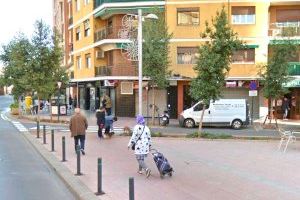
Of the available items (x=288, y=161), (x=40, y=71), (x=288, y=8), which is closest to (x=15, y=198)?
(x=288, y=161)

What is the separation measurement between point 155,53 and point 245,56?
916cm

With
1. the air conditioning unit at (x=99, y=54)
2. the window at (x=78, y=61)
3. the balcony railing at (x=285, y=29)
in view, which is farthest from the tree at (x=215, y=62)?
the window at (x=78, y=61)

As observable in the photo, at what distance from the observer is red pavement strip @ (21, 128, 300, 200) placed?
994 cm

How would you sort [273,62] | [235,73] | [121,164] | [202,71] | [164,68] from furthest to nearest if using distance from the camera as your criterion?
[235,73]
[164,68]
[273,62]
[202,71]
[121,164]

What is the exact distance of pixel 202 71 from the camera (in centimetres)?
2508

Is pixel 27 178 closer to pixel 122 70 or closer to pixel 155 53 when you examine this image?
pixel 155 53

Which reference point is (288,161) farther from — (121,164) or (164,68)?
(164,68)

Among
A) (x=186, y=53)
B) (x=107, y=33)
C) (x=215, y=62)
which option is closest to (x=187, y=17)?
(x=186, y=53)

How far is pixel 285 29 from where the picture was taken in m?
35.8

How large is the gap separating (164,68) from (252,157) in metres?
19.0

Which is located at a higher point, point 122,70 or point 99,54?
point 99,54

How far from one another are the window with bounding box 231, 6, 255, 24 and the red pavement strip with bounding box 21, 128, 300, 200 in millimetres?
20397

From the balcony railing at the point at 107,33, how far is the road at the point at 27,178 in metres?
23.3

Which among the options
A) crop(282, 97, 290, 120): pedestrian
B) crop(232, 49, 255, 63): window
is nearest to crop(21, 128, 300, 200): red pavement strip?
crop(282, 97, 290, 120): pedestrian
